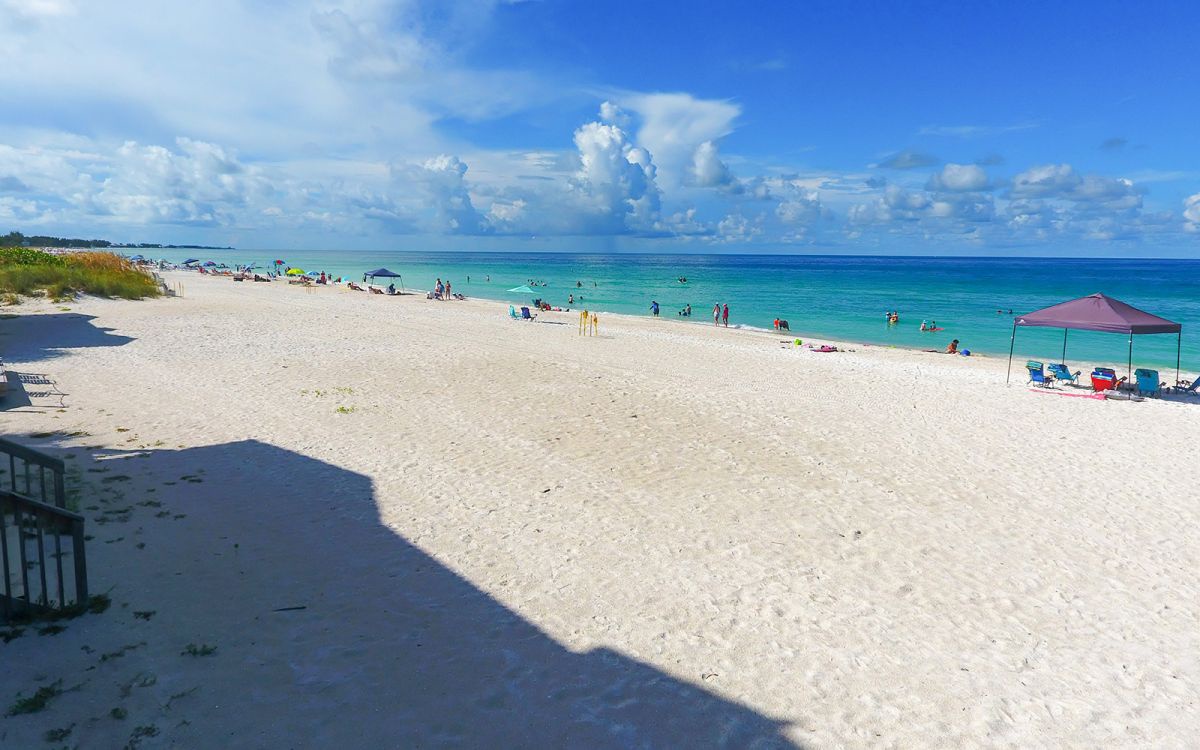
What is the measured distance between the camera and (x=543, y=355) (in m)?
18.8

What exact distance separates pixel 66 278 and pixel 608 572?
3202 cm

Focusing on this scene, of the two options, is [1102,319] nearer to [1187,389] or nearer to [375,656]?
[1187,389]

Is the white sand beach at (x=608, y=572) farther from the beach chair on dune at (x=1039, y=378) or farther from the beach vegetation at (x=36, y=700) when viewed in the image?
the beach chair on dune at (x=1039, y=378)

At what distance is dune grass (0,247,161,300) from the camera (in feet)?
85.7

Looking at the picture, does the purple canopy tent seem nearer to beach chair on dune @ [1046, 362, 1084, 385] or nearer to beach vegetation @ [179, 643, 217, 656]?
beach chair on dune @ [1046, 362, 1084, 385]

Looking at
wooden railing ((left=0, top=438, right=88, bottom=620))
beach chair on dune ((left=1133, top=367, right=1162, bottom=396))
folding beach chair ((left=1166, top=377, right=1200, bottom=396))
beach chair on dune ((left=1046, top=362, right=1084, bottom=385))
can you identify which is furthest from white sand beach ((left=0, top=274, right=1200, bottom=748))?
folding beach chair ((left=1166, top=377, right=1200, bottom=396))

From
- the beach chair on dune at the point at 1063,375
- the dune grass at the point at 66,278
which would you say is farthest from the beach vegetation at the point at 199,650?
the dune grass at the point at 66,278

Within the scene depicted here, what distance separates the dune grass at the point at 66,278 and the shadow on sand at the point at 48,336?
6.23m

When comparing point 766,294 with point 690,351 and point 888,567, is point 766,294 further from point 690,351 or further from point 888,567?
point 888,567

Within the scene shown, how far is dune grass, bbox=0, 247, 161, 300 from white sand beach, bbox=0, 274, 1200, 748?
58.0 ft

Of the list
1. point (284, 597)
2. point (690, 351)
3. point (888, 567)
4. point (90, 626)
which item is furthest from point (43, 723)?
point (690, 351)

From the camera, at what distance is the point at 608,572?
6168 mm

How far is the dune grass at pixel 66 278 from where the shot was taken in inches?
1029

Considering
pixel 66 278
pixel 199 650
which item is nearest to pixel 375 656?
pixel 199 650
